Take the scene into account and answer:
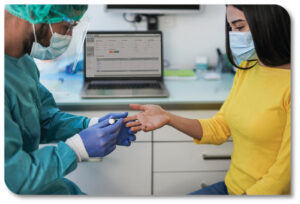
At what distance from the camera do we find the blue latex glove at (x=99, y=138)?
885 mm

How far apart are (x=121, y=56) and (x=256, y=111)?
2.63 feet

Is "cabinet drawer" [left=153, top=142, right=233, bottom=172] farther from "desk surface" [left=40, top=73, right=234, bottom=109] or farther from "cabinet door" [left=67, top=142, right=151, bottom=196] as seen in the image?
"desk surface" [left=40, top=73, right=234, bottom=109]

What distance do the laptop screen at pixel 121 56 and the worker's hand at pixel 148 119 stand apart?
1.73ft

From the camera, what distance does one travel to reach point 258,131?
930mm

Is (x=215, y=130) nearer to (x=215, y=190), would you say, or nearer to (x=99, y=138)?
(x=215, y=190)

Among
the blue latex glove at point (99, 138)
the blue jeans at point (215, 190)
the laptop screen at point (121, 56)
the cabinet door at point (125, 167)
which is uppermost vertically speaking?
the laptop screen at point (121, 56)

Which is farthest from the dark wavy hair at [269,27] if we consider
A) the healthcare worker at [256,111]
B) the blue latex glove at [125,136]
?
the blue latex glove at [125,136]

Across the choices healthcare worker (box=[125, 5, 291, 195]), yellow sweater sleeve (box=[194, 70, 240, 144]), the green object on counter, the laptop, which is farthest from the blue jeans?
the green object on counter

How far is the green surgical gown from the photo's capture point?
2.52 ft

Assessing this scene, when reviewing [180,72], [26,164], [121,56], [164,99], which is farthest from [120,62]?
[26,164]

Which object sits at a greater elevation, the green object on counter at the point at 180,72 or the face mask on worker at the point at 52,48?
the face mask on worker at the point at 52,48

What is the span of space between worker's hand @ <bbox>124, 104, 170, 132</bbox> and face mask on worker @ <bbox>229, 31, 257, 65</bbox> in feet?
0.99

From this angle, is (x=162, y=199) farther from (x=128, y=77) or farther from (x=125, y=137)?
(x=128, y=77)

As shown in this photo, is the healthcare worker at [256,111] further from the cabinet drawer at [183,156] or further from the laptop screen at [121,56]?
the laptop screen at [121,56]
